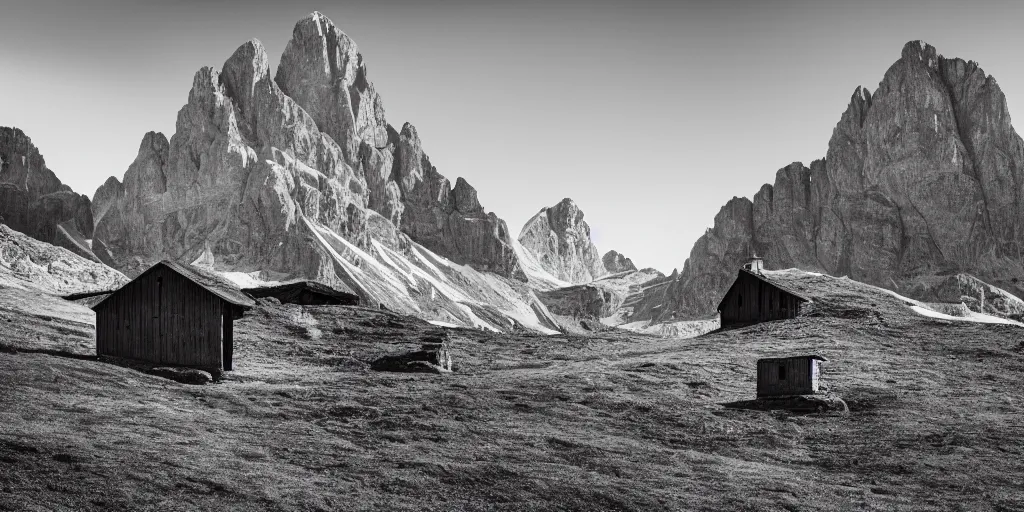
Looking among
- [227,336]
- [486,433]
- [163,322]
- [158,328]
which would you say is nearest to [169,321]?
[163,322]

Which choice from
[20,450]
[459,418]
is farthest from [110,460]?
[459,418]

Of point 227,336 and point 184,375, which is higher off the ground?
point 227,336

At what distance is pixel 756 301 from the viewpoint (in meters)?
89.1

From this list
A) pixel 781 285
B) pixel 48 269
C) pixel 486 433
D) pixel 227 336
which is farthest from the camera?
pixel 48 269

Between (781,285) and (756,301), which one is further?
(781,285)

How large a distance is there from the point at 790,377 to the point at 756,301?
36960mm

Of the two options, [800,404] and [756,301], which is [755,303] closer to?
[756,301]

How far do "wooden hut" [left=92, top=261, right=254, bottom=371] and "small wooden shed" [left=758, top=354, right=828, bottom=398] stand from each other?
80.8ft

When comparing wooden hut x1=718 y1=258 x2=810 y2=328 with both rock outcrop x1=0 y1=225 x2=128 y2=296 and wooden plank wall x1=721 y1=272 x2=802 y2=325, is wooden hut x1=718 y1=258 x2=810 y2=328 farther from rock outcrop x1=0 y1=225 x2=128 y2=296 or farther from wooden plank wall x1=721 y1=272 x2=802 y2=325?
rock outcrop x1=0 y1=225 x2=128 y2=296

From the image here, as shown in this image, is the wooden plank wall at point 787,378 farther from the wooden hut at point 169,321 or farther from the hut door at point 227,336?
the hut door at point 227,336

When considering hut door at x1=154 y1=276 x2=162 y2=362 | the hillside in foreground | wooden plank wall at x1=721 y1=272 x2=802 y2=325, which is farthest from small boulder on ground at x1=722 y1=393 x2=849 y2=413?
wooden plank wall at x1=721 y1=272 x2=802 y2=325

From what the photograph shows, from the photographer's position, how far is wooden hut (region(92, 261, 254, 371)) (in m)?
51.2

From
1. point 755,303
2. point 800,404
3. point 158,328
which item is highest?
point 755,303

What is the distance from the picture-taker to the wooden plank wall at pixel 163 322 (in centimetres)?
5125
